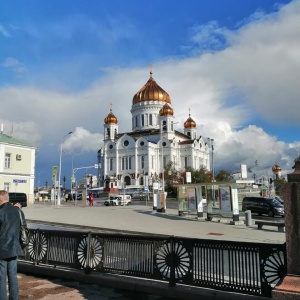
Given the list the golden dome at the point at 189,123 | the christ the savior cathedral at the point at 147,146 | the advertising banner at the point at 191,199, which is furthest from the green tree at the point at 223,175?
the advertising banner at the point at 191,199

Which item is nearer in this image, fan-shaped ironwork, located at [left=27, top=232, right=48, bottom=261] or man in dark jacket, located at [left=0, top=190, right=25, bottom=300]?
man in dark jacket, located at [left=0, top=190, right=25, bottom=300]

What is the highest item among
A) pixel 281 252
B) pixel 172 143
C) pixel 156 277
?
pixel 172 143

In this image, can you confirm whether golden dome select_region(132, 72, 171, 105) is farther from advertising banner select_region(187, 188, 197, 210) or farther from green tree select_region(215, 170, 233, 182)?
advertising banner select_region(187, 188, 197, 210)

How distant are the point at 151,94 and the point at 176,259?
98495 millimetres

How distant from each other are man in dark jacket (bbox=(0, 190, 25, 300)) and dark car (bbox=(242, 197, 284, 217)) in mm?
28237

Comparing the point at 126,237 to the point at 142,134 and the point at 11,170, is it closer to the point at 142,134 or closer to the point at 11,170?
the point at 11,170

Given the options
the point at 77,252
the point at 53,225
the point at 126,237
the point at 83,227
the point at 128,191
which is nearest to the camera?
the point at 126,237

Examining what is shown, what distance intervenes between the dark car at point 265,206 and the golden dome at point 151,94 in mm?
72257

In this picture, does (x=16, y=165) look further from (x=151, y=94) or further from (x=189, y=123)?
(x=189, y=123)

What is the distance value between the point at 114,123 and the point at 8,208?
339ft

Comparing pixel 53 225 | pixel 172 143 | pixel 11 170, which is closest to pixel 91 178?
pixel 172 143

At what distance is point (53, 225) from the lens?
Answer: 20.2 metres

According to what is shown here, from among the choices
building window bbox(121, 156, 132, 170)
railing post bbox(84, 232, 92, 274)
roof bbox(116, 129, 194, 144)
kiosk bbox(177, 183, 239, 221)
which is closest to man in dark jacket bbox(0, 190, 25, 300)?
railing post bbox(84, 232, 92, 274)

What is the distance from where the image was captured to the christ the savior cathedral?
97.0 metres
